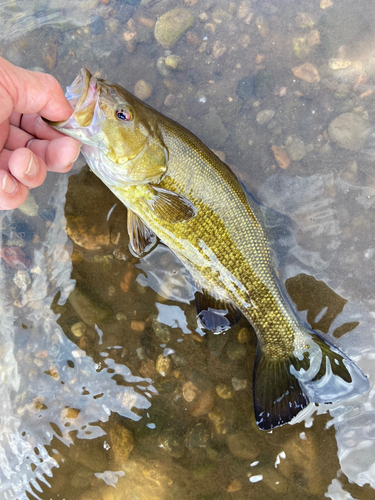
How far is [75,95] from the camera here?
8.04ft

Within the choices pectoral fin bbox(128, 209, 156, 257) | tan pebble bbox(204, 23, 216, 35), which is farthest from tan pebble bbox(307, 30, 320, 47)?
pectoral fin bbox(128, 209, 156, 257)

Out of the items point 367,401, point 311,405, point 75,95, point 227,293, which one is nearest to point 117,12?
point 75,95

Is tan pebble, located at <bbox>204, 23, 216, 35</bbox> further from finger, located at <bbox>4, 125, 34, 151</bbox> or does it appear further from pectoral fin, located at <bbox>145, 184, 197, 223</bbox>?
finger, located at <bbox>4, 125, 34, 151</bbox>

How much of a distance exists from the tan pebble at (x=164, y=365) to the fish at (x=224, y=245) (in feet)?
1.86

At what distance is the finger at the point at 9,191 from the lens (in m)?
2.34

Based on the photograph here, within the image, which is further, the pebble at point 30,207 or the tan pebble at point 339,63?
the pebble at point 30,207

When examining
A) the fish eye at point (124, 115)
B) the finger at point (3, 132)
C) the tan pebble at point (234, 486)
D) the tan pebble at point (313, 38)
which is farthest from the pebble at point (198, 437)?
the tan pebble at point (313, 38)

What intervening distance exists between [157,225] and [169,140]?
2.37ft

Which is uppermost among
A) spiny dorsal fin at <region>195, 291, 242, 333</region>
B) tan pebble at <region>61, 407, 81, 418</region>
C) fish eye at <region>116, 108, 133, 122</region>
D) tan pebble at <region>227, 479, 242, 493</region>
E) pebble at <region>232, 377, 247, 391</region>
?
fish eye at <region>116, 108, 133, 122</region>

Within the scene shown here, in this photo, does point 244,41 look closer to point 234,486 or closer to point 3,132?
point 3,132

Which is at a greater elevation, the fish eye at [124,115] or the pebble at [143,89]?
the fish eye at [124,115]

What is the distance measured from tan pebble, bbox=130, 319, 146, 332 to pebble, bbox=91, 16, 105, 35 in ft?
9.88

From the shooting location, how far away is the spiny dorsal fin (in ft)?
10.0

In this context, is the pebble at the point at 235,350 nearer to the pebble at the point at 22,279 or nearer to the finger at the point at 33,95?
the pebble at the point at 22,279
